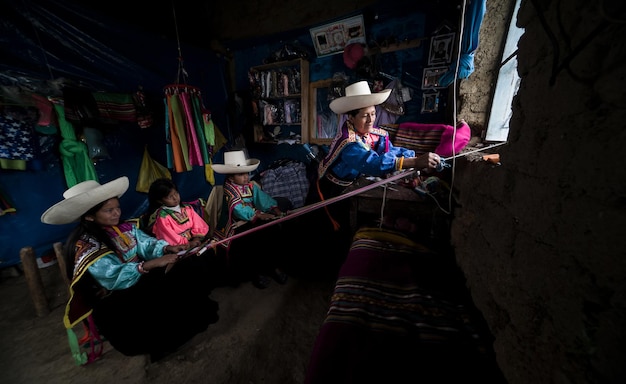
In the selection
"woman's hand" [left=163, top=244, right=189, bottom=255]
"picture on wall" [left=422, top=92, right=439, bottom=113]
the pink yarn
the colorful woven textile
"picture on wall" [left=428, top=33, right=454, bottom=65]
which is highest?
"picture on wall" [left=428, top=33, right=454, bottom=65]

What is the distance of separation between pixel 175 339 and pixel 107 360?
63 cm

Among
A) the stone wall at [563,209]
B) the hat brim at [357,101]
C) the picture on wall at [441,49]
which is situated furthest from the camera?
the picture on wall at [441,49]

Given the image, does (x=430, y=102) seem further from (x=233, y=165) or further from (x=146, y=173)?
(x=146, y=173)

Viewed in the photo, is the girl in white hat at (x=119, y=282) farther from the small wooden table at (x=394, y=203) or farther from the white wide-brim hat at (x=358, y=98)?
the white wide-brim hat at (x=358, y=98)

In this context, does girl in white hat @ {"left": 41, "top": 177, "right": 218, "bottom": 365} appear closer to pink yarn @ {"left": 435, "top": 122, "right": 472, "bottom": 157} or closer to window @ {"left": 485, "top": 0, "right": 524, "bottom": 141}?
pink yarn @ {"left": 435, "top": 122, "right": 472, "bottom": 157}

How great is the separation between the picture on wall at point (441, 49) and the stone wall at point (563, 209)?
101 inches

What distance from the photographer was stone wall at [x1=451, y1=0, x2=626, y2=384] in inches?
23.3

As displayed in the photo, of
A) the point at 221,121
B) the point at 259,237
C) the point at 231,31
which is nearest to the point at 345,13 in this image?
the point at 231,31

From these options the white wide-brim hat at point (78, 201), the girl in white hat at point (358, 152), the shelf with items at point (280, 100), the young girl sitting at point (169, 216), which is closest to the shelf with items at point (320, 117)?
the shelf with items at point (280, 100)

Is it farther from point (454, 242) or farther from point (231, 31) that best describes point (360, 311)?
point (231, 31)

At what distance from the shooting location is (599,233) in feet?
2.05

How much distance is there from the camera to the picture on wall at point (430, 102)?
347cm

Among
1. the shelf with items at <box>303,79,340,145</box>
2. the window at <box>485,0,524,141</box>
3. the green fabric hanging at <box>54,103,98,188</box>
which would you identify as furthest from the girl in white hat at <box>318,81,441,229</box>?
the green fabric hanging at <box>54,103,98,188</box>

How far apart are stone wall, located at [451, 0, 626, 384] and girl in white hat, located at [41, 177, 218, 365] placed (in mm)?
2475
